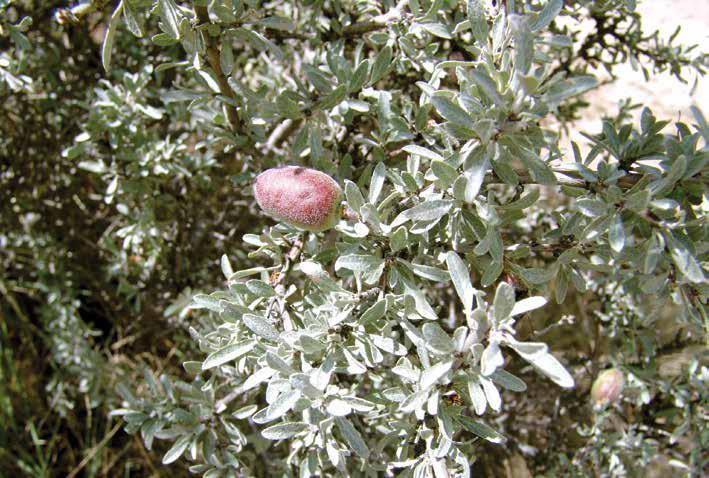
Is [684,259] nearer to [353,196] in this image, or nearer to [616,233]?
[616,233]

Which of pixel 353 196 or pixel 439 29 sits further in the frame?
pixel 439 29

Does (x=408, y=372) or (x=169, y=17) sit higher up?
(x=169, y=17)

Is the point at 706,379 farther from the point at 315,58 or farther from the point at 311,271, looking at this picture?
the point at 315,58

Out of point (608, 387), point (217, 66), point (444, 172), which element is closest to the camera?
point (444, 172)

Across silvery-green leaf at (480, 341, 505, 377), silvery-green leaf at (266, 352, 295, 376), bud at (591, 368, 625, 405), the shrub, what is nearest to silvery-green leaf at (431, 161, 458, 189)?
the shrub

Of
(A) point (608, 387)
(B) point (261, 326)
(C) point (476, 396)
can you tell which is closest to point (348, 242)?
(B) point (261, 326)

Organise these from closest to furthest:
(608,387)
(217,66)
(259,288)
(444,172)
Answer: (444,172)
(259,288)
(217,66)
(608,387)

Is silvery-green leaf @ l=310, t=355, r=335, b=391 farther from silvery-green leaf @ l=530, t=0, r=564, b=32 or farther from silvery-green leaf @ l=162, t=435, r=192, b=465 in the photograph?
silvery-green leaf @ l=530, t=0, r=564, b=32
